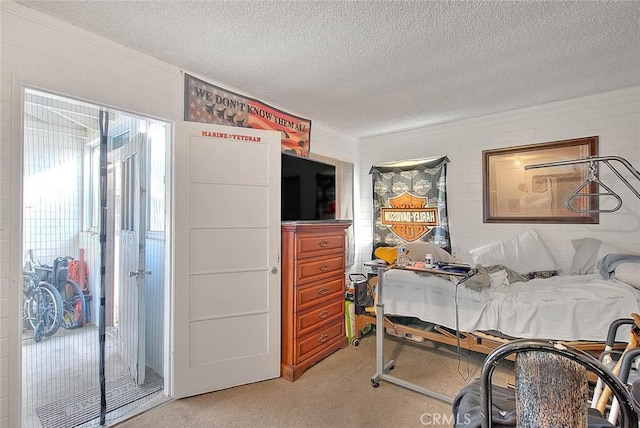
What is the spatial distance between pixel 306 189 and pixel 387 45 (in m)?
1.55

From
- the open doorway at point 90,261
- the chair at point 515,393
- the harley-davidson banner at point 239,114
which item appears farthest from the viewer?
the harley-davidson banner at point 239,114

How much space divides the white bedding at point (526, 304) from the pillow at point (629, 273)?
0.16ft

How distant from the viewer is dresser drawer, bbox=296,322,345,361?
2695 millimetres

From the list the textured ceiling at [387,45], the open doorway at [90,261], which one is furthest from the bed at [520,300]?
the open doorway at [90,261]

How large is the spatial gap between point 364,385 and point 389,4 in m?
2.69

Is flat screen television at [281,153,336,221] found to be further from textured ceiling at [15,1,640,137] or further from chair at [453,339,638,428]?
chair at [453,339,638,428]

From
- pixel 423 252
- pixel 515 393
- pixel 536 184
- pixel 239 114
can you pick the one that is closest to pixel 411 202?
pixel 423 252

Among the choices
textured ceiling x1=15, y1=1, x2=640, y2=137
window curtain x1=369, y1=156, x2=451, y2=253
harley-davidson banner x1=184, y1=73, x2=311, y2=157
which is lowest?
window curtain x1=369, y1=156, x2=451, y2=253

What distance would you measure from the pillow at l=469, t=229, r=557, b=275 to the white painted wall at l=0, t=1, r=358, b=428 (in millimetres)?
3460

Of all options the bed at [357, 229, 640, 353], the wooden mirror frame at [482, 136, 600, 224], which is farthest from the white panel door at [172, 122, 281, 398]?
the wooden mirror frame at [482, 136, 600, 224]

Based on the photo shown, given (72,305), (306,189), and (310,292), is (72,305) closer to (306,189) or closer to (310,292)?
(310,292)

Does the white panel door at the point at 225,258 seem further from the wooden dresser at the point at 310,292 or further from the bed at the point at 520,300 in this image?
the bed at the point at 520,300

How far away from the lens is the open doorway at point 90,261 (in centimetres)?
200

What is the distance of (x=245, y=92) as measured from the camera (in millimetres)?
2934
